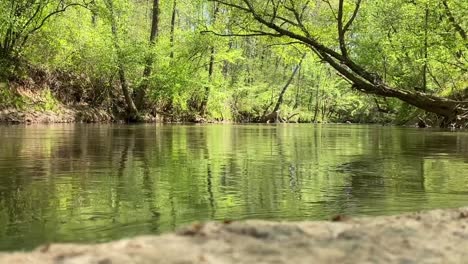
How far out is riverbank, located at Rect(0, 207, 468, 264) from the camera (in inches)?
95.8

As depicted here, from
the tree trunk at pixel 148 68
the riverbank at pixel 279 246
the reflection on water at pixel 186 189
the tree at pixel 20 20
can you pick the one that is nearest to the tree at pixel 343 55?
the reflection on water at pixel 186 189

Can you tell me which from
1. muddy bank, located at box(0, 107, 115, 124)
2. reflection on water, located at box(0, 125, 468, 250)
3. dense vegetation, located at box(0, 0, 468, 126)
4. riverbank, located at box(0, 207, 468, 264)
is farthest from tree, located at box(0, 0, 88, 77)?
riverbank, located at box(0, 207, 468, 264)

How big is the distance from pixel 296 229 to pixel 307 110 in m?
64.6

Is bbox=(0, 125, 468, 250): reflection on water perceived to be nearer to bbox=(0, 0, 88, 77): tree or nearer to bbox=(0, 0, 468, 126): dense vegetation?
bbox=(0, 0, 468, 126): dense vegetation

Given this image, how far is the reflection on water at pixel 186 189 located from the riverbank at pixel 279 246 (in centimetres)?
138

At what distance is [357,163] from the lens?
10.1 m

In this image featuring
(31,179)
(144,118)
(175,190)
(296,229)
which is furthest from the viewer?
(144,118)

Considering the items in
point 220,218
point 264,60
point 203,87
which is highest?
point 264,60

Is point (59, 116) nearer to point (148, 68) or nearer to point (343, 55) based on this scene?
point (148, 68)

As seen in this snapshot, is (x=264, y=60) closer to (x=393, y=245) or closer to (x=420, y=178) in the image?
(x=420, y=178)

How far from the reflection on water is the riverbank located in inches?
54.3

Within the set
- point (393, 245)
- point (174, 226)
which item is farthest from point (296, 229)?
→ point (174, 226)

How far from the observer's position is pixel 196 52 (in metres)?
35.8

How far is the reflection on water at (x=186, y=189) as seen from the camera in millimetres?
4629
